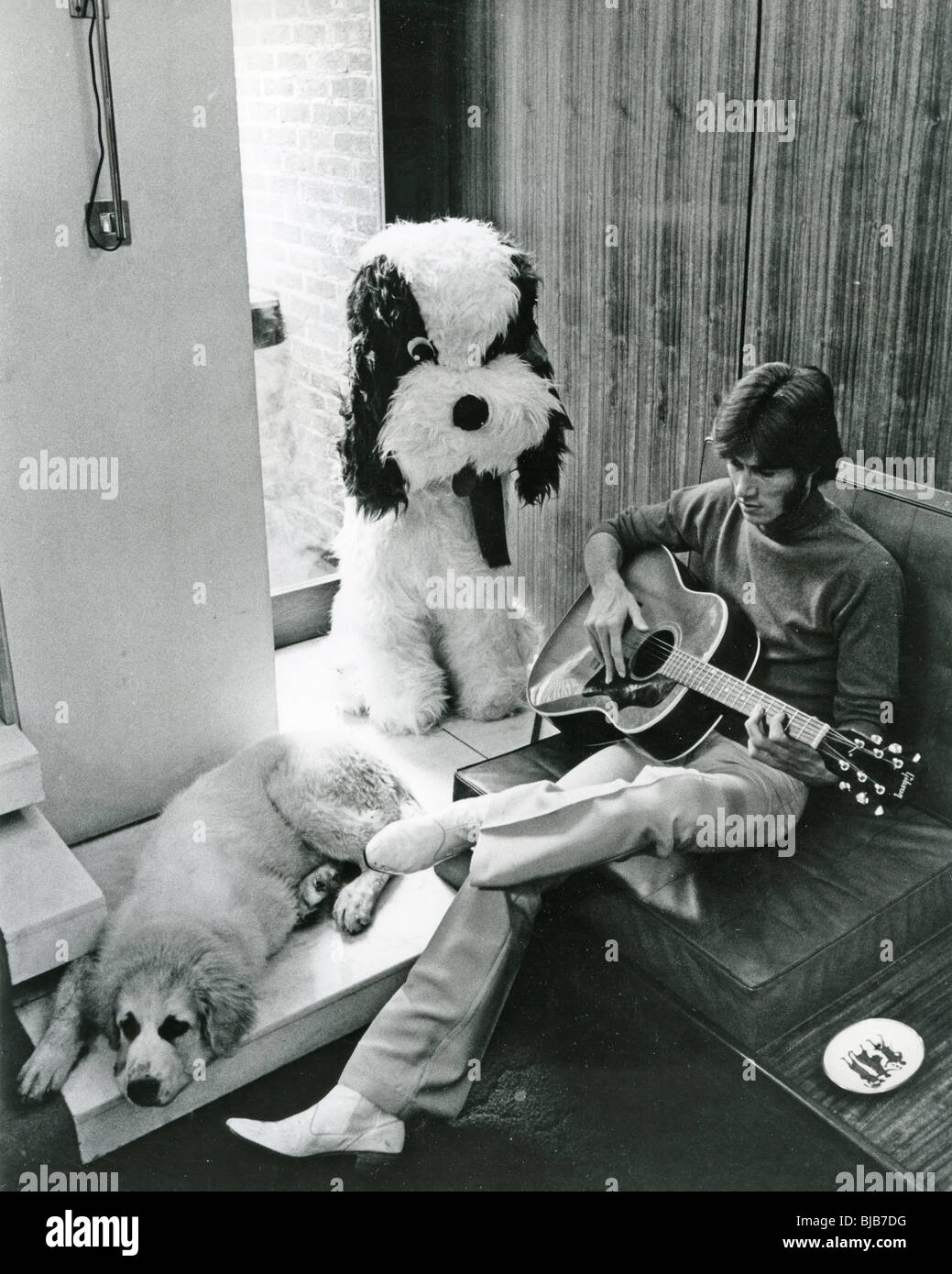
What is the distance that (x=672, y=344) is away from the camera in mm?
2547

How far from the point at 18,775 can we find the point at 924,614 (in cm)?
155

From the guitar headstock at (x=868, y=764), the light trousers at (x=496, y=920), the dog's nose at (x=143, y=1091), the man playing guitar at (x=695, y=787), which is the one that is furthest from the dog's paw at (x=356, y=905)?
the guitar headstock at (x=868, y=764)

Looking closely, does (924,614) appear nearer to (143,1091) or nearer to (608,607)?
(608,607)

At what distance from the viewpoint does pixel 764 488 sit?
1.98 metres

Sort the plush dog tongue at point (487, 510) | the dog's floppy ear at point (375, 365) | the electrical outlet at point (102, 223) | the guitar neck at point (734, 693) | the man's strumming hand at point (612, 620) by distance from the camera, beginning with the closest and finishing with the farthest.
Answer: the guitar neck at point (734, 693) → the electrical outlet at point (102, 223) → the man's strumming hand at point (612, 620) → the dog's floppy ear at point (375, 365) → the plush dog tongue at point (487, 510)

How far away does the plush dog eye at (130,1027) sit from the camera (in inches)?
69.5

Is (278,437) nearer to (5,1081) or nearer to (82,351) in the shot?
(82,351)

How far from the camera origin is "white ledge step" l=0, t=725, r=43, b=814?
2.12 metres

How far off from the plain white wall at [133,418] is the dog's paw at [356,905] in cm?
54

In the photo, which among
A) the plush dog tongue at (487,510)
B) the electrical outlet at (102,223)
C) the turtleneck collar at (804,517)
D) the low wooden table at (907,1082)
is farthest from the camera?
the plush dog tongue at (487,510)

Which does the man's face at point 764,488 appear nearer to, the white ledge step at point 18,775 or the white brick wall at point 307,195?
the white brick wall at point 307,195

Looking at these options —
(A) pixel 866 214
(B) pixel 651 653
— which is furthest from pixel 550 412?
(A) pixel 866 214
